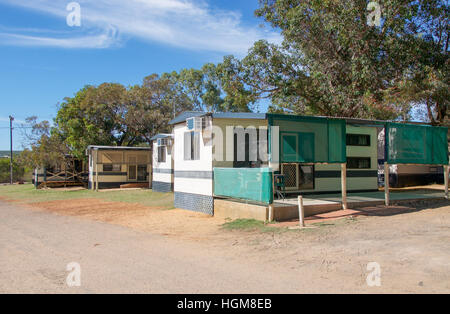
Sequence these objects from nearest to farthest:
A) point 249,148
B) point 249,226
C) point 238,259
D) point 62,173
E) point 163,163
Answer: point 238,259, point 249,226, point 249,148, point 163,163, point 62,173

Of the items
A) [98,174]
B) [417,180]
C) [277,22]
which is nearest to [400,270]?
[277,22]

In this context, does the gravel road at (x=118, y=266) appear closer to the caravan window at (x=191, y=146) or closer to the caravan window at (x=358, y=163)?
the caravan window at (x=191, y=146)

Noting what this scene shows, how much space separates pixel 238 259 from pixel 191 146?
744 centimetres

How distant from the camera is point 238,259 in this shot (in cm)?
698

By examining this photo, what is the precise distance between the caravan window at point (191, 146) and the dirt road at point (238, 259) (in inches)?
162

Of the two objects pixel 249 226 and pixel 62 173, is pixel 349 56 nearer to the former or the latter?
pixel 249 226

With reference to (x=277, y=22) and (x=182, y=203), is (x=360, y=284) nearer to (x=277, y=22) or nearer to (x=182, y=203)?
(x=182, y=203)

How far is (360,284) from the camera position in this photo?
512 centimetres

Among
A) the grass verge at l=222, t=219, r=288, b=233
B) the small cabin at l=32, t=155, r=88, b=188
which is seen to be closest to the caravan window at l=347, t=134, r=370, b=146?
the grass verge at l=222, t=219, r=288, b=233

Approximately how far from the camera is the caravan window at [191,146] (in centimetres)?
1353

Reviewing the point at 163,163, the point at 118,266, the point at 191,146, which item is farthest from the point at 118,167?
the point at 118,266

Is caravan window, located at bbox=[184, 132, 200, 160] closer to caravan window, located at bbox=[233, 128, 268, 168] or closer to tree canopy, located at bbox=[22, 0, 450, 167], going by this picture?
caravan window, located at bbox=[233, 128, 268, 168]

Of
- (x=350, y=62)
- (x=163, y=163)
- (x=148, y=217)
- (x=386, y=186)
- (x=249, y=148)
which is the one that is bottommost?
(x=148, y=217)

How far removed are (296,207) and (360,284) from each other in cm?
576
